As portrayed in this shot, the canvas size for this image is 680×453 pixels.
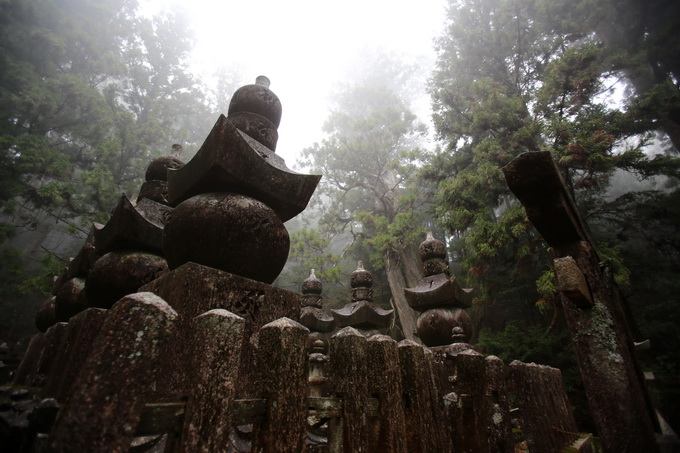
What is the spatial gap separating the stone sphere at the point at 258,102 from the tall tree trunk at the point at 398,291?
8220 mm

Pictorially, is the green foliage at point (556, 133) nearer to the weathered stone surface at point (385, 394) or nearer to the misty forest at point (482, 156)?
the misty forest at point (482, 156)

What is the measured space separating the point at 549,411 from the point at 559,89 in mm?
7133

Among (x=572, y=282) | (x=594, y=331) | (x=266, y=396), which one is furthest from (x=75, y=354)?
(x=594, y=331)

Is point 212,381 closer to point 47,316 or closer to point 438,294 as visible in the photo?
point 438,294

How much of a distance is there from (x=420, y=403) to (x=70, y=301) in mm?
3994

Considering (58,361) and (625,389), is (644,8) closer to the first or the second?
(625,389)

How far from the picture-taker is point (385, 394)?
173 cm

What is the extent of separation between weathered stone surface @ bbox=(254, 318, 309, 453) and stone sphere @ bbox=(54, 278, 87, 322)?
3402mm

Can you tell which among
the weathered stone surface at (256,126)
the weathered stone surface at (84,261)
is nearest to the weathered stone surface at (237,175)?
the weathered stone surface at (256,126)

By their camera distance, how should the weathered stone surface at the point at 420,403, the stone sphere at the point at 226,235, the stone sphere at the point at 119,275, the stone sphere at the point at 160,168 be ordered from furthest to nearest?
1. the stone sphere at the point at 160,168
2. the stone sphere at the point at 119,275
3. the stone sphere at the point at 226,235
4. the weathered stone surface at the point at 420,403

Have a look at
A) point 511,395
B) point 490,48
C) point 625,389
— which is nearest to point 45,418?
point 625,389

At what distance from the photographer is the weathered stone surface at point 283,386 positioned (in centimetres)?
121

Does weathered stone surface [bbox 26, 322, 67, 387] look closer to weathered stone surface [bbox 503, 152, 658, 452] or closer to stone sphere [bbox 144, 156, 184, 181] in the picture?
stone sphere [bbox 144, 156, 184, 181]

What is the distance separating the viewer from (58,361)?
Result: 2.87 meters
